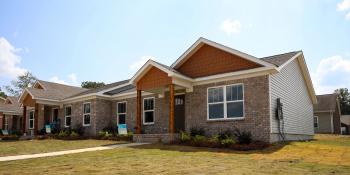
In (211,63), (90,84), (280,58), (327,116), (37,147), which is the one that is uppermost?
(90,84)

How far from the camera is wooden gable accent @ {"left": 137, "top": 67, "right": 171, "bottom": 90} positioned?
19.5 m

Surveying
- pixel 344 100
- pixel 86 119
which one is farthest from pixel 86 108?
pixel 344 100

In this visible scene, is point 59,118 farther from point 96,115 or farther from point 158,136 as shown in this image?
point 158,136

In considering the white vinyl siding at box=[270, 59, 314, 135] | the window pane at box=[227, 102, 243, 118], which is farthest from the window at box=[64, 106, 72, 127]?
the white vinyl siding at box=[270, 59, 314, 135]

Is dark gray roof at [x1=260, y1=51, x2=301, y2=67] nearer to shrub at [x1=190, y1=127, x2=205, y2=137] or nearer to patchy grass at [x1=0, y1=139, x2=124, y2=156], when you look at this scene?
shrub at [x1=190, y1=127, x2=205, y2=137]

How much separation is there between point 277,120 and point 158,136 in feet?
20.8

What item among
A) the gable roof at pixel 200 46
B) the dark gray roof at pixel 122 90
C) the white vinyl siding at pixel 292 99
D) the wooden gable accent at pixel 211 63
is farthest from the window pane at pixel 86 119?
the white vinyl siding at pixel 292 99

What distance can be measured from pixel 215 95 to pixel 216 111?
89 cm

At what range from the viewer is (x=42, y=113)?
3241cm

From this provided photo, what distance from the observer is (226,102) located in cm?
1828

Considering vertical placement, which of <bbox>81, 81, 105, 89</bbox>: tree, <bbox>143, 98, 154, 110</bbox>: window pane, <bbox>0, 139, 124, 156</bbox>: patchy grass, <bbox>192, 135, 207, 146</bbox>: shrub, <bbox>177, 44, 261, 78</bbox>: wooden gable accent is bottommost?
<bbox>0, 139, 124, 156</bbox>: patchy grass

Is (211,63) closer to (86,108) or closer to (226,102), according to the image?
(226,102)

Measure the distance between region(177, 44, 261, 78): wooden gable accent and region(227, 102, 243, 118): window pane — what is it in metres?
1.82

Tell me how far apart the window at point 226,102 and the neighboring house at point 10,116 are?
27.6 m
